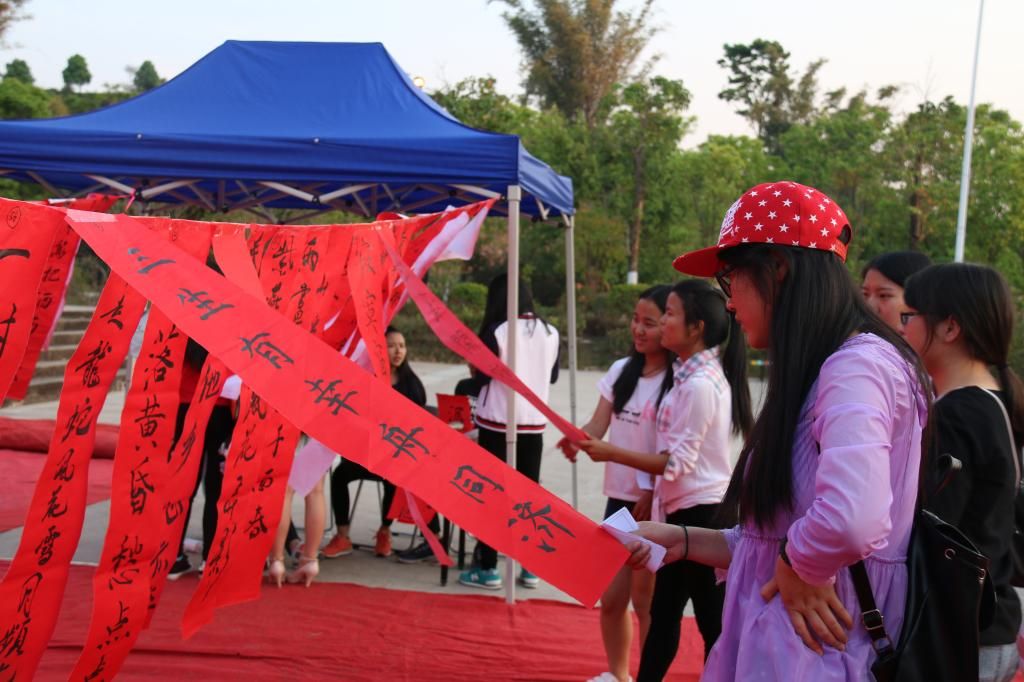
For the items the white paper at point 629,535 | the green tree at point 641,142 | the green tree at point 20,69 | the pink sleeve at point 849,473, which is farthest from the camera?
the green tree at point 20,69

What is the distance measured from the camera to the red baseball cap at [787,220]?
5.32ft

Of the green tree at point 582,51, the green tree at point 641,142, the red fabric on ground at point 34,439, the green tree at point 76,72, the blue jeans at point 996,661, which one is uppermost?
the green tree at point 76,72

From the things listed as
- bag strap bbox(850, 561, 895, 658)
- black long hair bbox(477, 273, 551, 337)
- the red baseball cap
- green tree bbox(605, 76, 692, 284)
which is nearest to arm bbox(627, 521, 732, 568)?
bag strap bbox(850, 561, 895, 658)

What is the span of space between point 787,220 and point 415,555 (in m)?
4.38

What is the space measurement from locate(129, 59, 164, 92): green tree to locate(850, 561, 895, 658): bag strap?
50.2m

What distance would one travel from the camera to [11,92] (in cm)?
2167

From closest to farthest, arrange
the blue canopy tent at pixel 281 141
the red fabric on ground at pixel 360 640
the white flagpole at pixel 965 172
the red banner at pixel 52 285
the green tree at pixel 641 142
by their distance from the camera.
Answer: the red banner at pixel 52 285 → the red fabric on ground at pixel 360 640 → the blue canopy tent at pixel 281 141 → the white flagpole at pixel 965 172 → the green tree at pixel 641 142

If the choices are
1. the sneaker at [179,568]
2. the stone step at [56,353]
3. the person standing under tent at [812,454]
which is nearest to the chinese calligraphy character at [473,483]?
the person standing under tent at [812,454]

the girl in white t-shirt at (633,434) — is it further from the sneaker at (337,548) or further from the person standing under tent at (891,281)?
the sneaker at (337,548)

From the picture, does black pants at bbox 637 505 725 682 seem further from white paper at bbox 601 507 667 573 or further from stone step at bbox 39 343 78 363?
stone step at bbox 39 343 78 363

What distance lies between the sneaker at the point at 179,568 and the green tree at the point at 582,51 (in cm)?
2843

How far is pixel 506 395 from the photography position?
5062 millimetres

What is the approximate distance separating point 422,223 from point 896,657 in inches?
117

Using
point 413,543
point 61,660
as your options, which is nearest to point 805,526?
point 61,660
